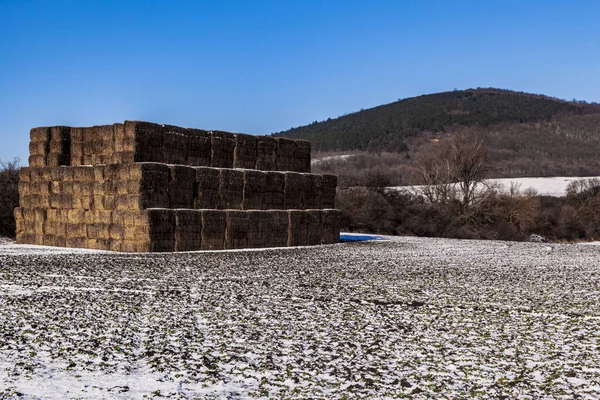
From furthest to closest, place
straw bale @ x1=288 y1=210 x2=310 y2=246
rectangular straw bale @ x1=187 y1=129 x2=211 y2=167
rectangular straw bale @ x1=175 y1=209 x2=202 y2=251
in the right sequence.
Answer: straw bale @ x1=288 y1=210 x2=310 y2=246 → rectangular straw bale @ x1=187 y1=129 x2=211 y2=167 → rectangular straw bale @ x1=175 y1=209 x2=202 y2=251

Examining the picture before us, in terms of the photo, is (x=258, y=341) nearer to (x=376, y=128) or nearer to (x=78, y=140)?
(x=78, y=140)

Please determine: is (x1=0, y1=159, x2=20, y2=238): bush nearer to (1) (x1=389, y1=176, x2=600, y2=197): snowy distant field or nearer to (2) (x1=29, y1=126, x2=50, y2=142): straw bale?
(2) (x1=29, y1=126, x2=50, y2=142): straw bale

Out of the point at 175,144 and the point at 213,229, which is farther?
the point at 213,229

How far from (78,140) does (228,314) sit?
13.7 metres

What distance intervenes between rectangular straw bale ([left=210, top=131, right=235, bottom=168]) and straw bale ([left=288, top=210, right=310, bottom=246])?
2.91m

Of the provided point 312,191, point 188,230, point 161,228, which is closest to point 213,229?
point 188,230

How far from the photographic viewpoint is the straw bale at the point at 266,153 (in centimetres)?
2309

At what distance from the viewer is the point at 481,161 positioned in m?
44.8

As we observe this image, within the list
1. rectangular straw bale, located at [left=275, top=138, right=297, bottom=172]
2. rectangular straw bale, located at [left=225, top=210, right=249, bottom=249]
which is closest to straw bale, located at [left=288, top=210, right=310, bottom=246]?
rectangular straw bale, located at [left=275, top=138, right=297, bottom=172]

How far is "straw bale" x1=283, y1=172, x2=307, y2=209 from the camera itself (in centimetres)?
2352

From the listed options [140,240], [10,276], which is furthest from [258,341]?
[140,240]

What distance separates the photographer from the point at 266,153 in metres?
23.4

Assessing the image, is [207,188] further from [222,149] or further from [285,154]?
[285,154]

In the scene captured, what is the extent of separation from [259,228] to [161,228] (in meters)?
3.96
